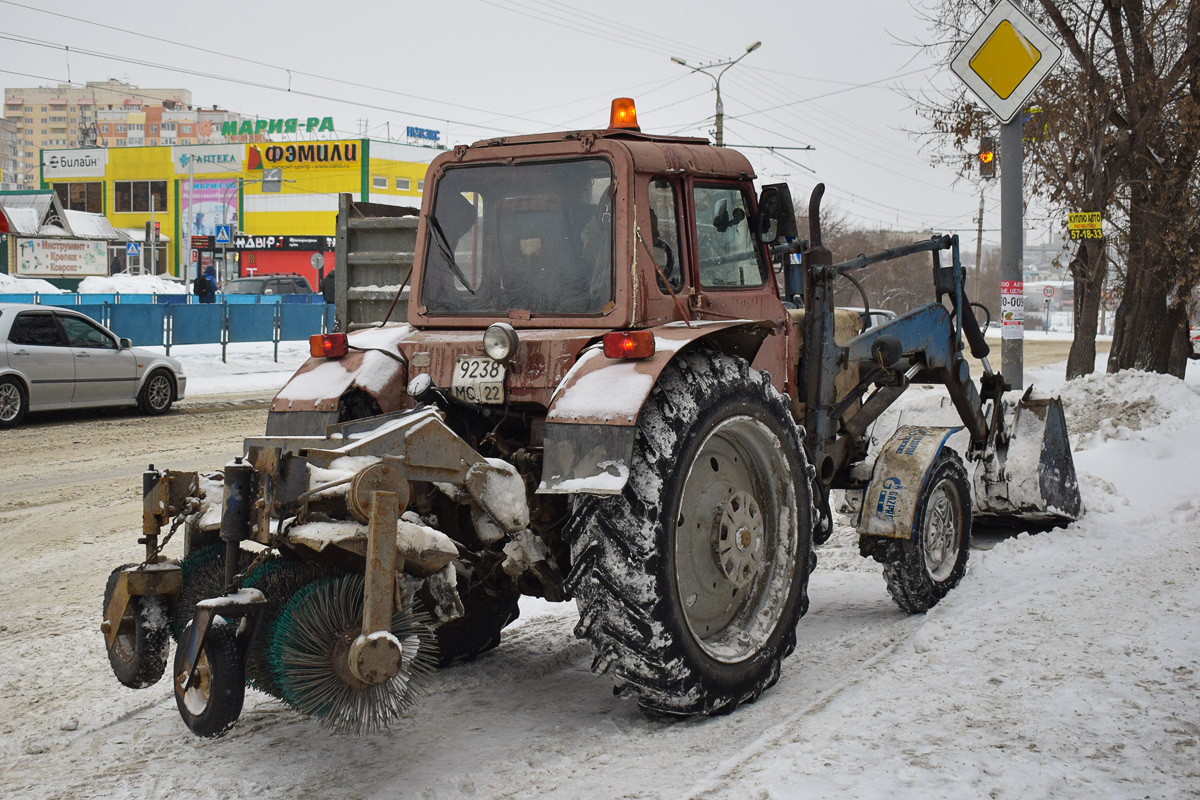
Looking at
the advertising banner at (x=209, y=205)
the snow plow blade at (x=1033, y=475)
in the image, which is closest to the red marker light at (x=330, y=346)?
the snow plow blade at (x=1033, y=475)

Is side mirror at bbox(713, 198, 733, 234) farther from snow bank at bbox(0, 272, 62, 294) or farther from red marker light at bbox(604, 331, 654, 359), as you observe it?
snow bank at bbox(0, 272, 62, 294)

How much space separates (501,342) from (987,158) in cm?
1245

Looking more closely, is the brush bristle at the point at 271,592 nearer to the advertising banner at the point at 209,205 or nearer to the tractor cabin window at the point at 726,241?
the tractor cabin window at the point at 726,241

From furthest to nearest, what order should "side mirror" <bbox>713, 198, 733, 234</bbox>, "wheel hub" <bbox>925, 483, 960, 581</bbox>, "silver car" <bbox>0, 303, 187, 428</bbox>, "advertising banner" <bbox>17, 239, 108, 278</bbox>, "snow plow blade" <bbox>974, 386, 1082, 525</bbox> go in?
1. "advertising banner" <bbox>17, 239, 108, 278</bbox>
2. "silver car" <bbox>0, 303, 187, 428</bbox>
3. "snow plow blade" <bbox>974, 386, 1082, 525</bbox>
4. "wheel hub" <bbox>925, 483, 960, 581</bbox>
5. "side mirror" <bbox>713, 198, 733, 234</bbox>

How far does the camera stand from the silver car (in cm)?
1503

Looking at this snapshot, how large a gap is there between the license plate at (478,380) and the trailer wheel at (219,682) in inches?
58.2

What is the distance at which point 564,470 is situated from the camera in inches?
160

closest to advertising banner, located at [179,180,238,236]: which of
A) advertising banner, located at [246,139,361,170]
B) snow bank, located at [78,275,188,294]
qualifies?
advertising banner, located at [246,139,361,170]

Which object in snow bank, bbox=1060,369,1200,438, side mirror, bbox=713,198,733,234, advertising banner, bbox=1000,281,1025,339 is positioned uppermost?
side mirror, bbox=713,198,733,234

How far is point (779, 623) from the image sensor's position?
15.9 ft

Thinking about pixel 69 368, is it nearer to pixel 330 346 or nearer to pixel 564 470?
pixel 330 346

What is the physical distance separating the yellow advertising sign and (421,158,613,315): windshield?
11501mm

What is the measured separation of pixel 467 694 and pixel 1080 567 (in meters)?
3.87

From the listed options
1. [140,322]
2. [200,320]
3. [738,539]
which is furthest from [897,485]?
[200,320]
